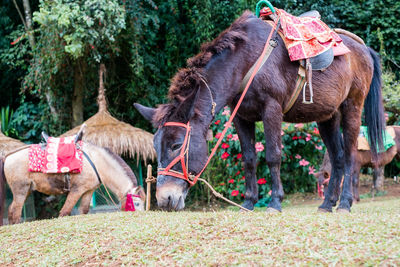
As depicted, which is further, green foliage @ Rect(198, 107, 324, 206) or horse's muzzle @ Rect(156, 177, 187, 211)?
green foliage @ Rect(198, 107, 324, 206)

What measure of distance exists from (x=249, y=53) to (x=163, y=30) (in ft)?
26.1

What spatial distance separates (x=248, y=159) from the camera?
13.4 feet

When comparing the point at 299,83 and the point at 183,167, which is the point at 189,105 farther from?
the point at 299,83

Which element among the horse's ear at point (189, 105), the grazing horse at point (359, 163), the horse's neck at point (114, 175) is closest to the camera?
the horse's ear at point (189, 105)

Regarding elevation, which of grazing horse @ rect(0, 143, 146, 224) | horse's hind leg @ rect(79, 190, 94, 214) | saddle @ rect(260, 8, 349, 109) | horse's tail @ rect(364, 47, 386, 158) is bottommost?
horse's hind leg @ rect(79, 190, 94, 214)

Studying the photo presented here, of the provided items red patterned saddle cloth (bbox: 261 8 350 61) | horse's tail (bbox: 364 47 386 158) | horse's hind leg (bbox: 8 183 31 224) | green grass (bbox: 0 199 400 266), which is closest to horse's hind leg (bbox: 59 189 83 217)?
horse's hind leg (bbox: 8 183 31 224)

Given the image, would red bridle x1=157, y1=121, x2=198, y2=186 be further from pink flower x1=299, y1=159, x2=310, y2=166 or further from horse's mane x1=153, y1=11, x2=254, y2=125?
pink flower x1=299, y1=159, x2=310, y2=166

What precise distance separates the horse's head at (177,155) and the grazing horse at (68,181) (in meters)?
2.50

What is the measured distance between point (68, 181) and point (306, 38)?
3605mm

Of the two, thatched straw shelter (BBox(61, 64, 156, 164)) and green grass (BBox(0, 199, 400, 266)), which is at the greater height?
thatched straw shelter (BBox(61, 64, 156, 164))

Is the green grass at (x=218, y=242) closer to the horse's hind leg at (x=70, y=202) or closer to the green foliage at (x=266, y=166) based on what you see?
the horse's hind leg at (x=70, y=202)

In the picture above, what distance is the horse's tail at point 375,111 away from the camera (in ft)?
16.3

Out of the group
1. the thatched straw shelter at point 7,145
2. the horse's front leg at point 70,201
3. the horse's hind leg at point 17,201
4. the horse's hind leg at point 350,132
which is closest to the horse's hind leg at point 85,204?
the horse's front leg at point 70,201

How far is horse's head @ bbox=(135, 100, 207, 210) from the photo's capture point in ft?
11.3
